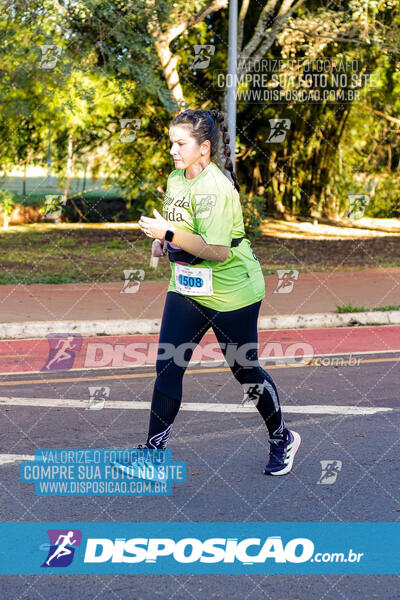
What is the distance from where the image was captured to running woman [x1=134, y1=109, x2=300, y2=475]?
4.86 meters

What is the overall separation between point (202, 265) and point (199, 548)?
145 cm

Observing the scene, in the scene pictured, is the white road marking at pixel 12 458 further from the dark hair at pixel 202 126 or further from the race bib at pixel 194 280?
the dark hair at pixel 202 126

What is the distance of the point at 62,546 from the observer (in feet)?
14.4

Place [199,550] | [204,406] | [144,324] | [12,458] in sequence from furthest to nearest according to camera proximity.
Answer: [144,324] < [204,406] < [12,458] < [199,550]

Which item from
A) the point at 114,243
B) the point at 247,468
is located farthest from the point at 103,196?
the point at 247,468

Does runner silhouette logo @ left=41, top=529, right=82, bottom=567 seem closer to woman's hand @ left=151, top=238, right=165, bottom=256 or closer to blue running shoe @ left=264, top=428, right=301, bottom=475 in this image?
blue running shoe @ left=264, top=428, right=301, bottom=475

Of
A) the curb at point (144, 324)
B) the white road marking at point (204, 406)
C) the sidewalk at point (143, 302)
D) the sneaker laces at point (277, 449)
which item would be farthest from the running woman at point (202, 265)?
the sidewalk at point (143, 302)

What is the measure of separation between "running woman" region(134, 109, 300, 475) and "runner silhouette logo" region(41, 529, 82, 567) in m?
0.91

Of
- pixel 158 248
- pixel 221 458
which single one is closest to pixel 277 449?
pixel 221 458

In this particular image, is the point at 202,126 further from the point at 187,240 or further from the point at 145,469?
the point at 145,469

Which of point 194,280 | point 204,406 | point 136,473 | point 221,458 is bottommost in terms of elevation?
point 204,406

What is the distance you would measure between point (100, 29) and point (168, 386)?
496 inches

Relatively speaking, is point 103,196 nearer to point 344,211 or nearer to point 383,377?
point 344,211

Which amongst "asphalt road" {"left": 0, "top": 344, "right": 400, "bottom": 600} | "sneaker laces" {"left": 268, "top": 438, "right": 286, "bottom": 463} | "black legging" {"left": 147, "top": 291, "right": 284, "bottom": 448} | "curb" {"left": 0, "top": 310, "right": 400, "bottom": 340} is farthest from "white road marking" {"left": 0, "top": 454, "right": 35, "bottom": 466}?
"curb" {"left": 0, "top": 310, "right": 400, "bottom": 340}
